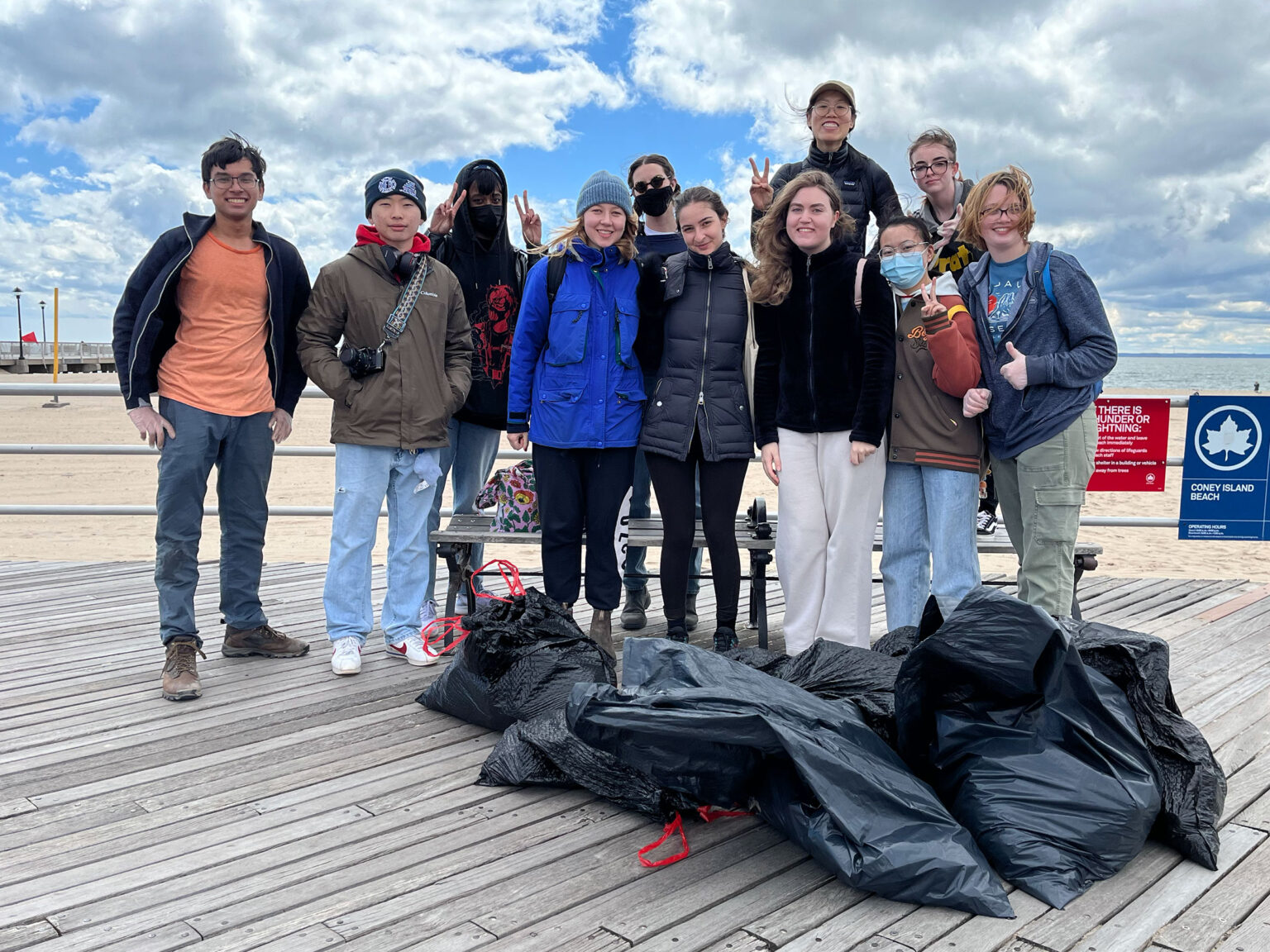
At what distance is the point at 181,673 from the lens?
355 centimetres

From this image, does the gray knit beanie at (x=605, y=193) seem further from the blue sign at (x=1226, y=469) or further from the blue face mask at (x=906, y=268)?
the blue sign at (x=1226, y=469)

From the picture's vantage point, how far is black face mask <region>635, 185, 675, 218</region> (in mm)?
4172

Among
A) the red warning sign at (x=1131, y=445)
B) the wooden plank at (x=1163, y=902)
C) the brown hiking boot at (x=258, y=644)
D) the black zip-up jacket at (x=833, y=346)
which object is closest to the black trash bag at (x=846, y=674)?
the wooden plank at (x=1163, y=902)

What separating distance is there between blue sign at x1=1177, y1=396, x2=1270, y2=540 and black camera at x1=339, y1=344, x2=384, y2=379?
13.6ft

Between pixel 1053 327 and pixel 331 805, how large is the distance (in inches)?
107

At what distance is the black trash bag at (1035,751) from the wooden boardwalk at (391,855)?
0.09 metres

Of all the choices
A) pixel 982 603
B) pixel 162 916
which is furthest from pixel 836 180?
pixel 162 916

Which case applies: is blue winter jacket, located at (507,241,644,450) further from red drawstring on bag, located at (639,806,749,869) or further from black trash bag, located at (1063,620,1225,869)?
black trash bag, located at (1063,620,1225,869)

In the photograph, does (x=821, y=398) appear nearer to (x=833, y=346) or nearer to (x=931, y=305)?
(x=833, y=346)

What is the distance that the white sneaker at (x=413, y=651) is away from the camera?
3.91 meters

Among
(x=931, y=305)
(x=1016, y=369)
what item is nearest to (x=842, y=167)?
(x=931, y=305)

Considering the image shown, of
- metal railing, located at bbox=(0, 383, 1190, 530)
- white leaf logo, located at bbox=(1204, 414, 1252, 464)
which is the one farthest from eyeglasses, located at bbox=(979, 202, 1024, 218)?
white leaf logo, located at bbox=(1204, 414, 1252, 464)

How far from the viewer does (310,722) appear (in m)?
3.28

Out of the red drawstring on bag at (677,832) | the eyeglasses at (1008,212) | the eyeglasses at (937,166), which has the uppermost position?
the eyeglasses at (937,166)
